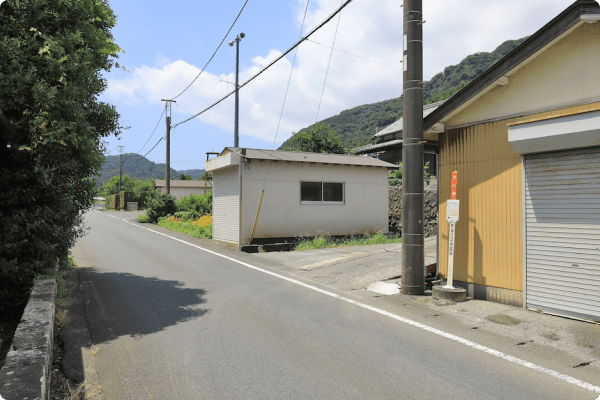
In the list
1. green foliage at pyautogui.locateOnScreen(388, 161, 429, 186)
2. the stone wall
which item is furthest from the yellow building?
green foliage at pyautogui.locateOnScreen(388, 161, 429, 186)

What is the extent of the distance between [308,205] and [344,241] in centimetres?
199

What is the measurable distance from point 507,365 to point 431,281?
4098 mm

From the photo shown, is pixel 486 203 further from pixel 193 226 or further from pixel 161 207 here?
pixel 161 207

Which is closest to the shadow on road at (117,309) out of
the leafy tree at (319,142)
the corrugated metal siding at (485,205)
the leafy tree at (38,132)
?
the leafy tree at (38,132)

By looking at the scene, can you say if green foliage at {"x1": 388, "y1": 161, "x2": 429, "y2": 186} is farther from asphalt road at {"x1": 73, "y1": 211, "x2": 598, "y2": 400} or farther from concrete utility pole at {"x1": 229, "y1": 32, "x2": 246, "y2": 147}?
asphalt road at {"x1": 73, "y1": 211, "x2": 598, "y2": 400}

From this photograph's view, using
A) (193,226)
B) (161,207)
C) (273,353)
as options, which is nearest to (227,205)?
(193,226)

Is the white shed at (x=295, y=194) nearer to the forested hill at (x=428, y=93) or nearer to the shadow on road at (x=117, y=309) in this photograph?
the shadow on road at (x=117, y=309)

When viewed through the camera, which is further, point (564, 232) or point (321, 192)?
point (321, 192)

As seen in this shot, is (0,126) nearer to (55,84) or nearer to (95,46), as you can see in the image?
(55,84)

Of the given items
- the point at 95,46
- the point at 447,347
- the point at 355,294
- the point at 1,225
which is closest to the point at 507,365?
the point at 447,347

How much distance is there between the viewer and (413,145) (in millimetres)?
7676

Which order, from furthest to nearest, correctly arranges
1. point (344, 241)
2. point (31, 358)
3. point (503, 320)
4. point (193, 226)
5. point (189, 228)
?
point (193, 226)
point (189, 228)
point (344, 241)
point (503, 320)
point (31, 358)

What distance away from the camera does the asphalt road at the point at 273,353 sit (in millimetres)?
3770

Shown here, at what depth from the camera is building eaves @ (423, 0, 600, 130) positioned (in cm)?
574
